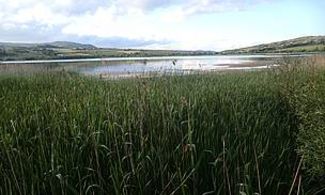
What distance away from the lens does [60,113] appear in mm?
5547

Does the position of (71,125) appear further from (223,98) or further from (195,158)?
(223,98)

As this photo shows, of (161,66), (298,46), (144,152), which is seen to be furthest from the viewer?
(298,46)

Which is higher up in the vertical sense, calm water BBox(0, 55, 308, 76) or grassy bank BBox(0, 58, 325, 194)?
grassy bank BBox(0, 58, 325, 194)

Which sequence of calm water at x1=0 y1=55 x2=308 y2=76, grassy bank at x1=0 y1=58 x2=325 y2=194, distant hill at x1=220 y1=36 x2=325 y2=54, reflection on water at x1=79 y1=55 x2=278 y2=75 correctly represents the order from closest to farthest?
grassy bank at x1=0 y1=58 x2=325 y2=194, reflection on water at x1=79 y1=55 x2=278 y2=75, calm water at x1=0 y1=55 x2=308 y2=76, distant hill at x1=220 y1=36 x2=325 y2=54

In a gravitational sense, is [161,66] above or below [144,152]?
below

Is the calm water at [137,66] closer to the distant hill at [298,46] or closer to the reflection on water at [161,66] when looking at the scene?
the reflection on water at [161,66]

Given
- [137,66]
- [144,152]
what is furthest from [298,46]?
[144,152]

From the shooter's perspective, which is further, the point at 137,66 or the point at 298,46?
the point at 298,46

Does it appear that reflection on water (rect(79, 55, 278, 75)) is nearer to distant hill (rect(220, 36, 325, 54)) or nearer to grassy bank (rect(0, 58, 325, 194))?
grassy bank (rect(0, 58, 325, 194))

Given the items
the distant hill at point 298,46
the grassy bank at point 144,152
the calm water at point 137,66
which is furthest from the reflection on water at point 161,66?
the distant hill at point 298,46

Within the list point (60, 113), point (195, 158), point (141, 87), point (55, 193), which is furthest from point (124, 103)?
point (55, 193)

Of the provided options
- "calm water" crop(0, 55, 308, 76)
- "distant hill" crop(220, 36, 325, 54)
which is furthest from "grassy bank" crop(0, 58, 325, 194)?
"distant hill" crop(220, 36, 325, 54)

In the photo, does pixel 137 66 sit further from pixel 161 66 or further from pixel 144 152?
pixel 144 152

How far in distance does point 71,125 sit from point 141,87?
0.85 metres
